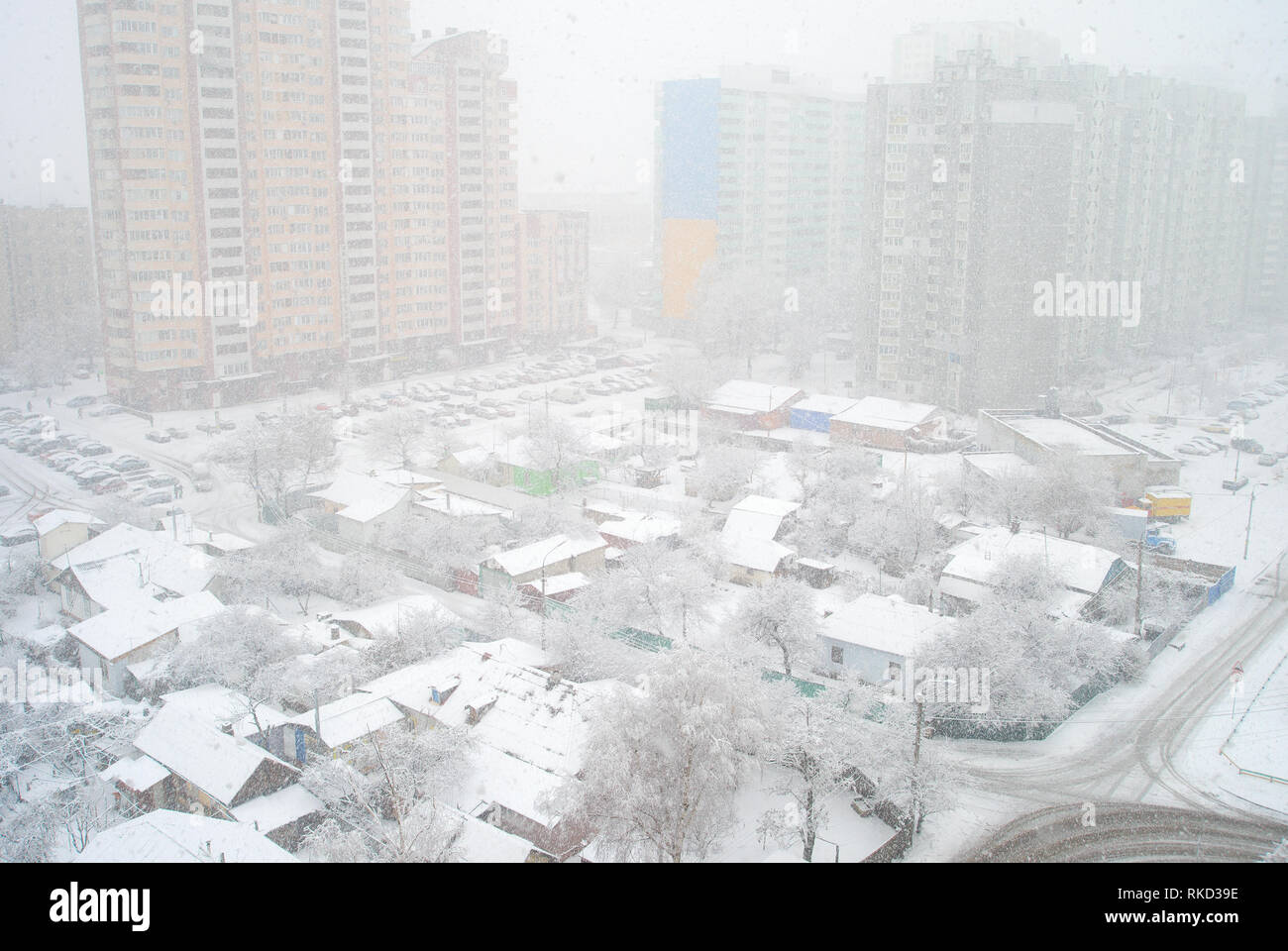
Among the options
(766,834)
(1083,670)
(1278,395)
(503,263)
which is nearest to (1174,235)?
(1278,395)

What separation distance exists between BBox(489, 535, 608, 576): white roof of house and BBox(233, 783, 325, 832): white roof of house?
10.2 feet

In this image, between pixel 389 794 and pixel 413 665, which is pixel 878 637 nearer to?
pixel 413 665

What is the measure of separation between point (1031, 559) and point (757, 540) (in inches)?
90.9

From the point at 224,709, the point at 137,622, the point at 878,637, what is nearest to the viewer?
the point at 224,709

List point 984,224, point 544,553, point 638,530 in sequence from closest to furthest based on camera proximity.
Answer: point 544,553 → point 638,530 → point 984,224

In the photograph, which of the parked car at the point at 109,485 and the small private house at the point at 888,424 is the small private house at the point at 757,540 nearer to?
the small private house at the point at 888,424

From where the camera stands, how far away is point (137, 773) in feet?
18.2

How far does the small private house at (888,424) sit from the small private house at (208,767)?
8.94m

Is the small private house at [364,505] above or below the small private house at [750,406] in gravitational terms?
below

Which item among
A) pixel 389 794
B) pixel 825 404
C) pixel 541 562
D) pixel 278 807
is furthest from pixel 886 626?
pixel 825 404

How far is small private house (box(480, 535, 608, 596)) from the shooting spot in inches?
325

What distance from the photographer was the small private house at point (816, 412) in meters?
13.6

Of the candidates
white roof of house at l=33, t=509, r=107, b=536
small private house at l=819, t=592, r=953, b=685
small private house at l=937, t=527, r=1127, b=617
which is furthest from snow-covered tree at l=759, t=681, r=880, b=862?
white roof of house at l=33, t=509, r=107, b=536

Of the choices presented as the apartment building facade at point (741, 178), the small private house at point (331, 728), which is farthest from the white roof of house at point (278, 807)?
the apartment building facade at point (741, 178)
